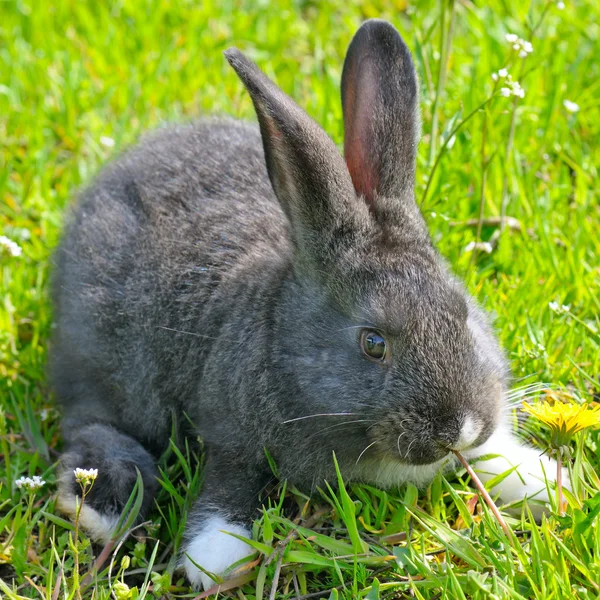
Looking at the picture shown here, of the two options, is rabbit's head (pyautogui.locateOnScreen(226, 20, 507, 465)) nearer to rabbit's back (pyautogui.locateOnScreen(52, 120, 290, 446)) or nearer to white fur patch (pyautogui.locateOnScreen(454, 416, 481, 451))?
white fur patch (pyautogui.locateOnScreen(454, 416, 481, 451))

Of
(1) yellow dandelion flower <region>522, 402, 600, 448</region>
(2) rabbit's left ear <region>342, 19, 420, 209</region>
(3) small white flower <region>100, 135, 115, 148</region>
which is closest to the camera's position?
(1) yellow dandelion flower <region>522, 402, 600, 448</region>

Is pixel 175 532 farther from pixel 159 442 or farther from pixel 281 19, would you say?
pixel 281 19

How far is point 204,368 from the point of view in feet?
13.8

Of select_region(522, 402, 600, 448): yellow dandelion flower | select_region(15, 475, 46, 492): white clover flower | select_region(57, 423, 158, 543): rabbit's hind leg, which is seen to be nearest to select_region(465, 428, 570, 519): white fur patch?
select_region(522, 402, 600, 448): yellow dandelion flower

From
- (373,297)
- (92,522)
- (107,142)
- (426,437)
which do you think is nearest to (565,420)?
(426,437)

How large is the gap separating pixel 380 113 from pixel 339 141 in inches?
61.4

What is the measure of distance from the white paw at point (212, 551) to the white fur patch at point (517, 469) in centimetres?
97

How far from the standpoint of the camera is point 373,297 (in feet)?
11.7

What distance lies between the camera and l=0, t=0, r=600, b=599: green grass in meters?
3.54

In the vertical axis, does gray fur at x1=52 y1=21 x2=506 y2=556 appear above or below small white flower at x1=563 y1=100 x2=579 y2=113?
below

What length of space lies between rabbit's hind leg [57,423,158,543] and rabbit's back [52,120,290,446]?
0.15m

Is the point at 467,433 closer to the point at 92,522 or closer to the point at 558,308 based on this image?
the point at 558,308

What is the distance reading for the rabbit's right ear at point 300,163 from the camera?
356 cm

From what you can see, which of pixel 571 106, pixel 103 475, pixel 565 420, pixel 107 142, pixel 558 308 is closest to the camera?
pixel 565 420
